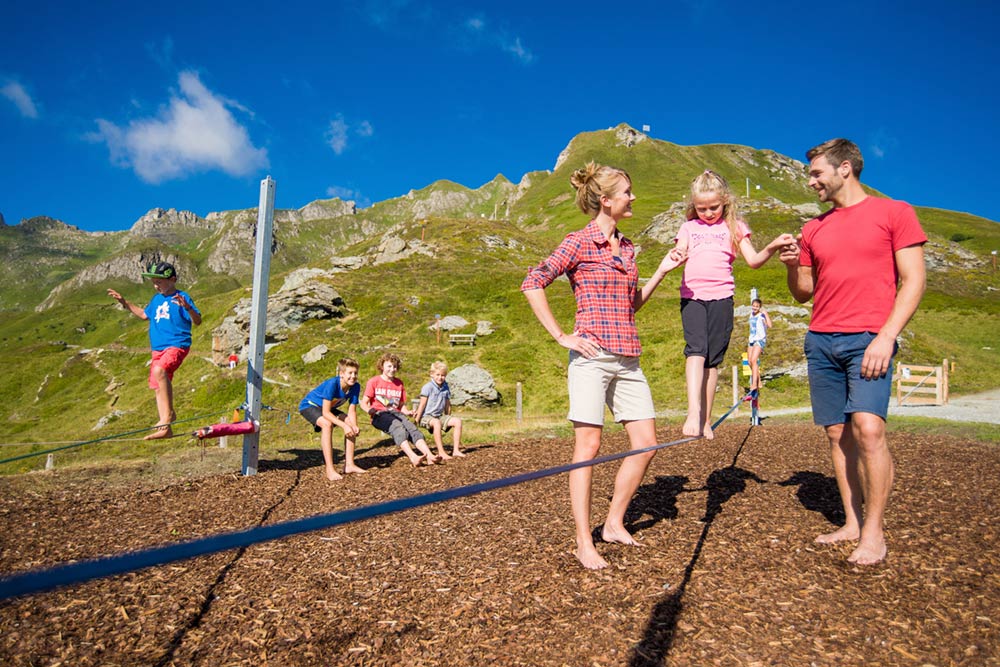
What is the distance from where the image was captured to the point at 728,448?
796cm

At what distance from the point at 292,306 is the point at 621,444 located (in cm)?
3057

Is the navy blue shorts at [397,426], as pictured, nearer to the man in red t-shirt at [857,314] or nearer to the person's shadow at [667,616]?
the person's shadow at [667,616]

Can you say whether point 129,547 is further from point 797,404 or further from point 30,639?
point 797,404

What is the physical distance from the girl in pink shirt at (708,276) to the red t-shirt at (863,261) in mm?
550

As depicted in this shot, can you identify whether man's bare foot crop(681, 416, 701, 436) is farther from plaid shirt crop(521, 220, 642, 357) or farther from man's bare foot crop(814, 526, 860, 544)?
man's bare foot crop(814, 526, 860, 544)

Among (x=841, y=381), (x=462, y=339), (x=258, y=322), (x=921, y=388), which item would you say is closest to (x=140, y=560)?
(x=841, y=381)

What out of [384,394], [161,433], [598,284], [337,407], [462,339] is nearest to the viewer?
[598,284]

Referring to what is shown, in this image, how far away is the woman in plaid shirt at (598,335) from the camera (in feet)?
11.9

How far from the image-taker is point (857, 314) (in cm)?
356

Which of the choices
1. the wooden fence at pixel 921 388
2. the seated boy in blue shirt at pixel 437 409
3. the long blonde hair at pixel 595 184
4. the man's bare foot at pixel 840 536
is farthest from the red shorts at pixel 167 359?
the wooden fence at pixel 921 388

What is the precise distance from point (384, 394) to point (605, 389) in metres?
5.42

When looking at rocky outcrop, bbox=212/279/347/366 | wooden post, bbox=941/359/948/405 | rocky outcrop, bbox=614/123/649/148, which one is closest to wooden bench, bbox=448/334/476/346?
rocky outcrop, bbox=212/279/347/366

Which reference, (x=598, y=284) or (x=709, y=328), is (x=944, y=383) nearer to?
(x=709, y=328)

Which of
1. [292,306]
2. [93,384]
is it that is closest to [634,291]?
[292,306]
